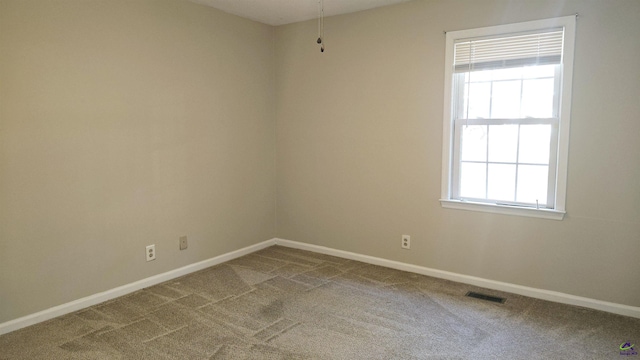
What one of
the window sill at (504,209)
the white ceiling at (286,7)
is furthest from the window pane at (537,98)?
the white ceiling at (286,7)

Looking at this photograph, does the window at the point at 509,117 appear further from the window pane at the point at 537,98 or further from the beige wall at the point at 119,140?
the beige wall at the point at 119,140

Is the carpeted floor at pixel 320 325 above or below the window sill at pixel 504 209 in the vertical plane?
below

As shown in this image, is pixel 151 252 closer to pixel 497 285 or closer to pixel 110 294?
pixel 110 294

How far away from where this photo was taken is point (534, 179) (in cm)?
330

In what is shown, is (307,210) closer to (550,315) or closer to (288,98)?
(288,98)

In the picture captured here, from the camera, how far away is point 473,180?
141 inches

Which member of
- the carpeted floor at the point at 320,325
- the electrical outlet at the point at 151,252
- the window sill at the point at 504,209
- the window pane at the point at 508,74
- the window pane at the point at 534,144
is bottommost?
the carpeted floor at the point at 320,325

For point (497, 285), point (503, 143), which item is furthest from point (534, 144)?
point (497, 285)

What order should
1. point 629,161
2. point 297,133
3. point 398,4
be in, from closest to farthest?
point 629,161, point 398,4, point 297,133

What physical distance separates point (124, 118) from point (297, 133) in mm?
1797

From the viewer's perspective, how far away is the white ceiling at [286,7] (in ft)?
12.3

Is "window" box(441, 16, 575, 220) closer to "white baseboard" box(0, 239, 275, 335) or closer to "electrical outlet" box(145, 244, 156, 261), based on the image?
"white baseboard" box(0, 239, 275, 335)

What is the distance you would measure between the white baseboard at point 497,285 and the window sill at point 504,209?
581mm

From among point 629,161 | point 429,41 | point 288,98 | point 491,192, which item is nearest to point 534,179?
point 491,192
